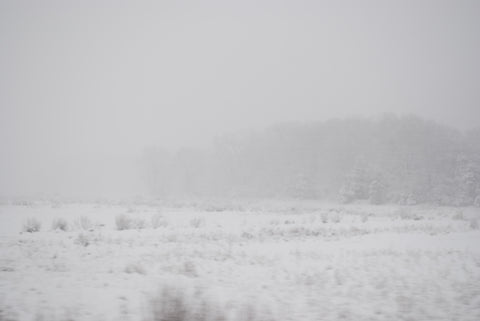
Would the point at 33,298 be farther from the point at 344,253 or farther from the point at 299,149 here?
the point at 299,149

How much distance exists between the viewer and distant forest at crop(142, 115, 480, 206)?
1801 inches

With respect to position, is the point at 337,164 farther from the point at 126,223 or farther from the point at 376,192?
the point at 126,223

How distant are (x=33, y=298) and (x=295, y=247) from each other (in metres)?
8.73

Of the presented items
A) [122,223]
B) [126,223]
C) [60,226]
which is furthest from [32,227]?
[126,223]

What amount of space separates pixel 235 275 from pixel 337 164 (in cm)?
5574

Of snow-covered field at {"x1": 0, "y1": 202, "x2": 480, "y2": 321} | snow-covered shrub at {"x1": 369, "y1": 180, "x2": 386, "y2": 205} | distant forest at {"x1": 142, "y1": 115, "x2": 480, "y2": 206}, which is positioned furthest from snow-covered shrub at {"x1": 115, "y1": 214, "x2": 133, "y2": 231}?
snow-covered shrub at {"x1": 369, "y1": 180, "x2": 386, "y2": 205}

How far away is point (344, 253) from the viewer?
35.9 feet

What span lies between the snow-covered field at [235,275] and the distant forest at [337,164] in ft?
111

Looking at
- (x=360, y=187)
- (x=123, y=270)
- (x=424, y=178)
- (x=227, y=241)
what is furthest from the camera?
(x=424, y=178)

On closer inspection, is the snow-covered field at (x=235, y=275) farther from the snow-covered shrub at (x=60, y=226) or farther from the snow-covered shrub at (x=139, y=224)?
the snow-covered shrub at (x=139, y=224)

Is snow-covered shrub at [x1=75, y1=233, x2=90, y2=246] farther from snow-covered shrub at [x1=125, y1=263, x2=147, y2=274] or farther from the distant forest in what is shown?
the distant forest

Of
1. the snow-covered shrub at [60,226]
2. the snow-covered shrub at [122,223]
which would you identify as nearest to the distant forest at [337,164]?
the snow-covered shrub at [122,223]

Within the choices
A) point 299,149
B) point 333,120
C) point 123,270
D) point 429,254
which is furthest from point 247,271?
point 333,120

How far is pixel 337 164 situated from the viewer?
6034 cm
